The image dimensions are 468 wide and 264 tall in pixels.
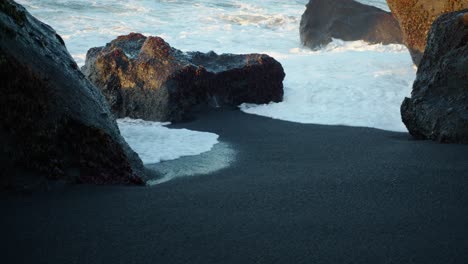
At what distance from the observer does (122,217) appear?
2.65 metres

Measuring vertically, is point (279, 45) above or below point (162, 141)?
above

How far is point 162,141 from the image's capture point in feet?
18.2

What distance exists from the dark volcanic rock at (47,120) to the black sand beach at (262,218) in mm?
195

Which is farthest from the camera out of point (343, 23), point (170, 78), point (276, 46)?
point (343, 23)

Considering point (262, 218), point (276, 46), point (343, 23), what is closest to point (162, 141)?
point (262, 218)

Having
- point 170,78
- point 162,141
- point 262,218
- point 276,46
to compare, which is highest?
point 276,46

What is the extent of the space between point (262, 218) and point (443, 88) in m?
3.20

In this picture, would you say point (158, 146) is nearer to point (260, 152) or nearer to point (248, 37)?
point (260, 152)

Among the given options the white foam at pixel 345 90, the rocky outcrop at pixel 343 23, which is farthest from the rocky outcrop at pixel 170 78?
the rocky outcrop at pixel 343 23

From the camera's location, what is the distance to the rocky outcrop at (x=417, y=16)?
8.37 metres

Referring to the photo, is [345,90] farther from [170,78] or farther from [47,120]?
[47,120]

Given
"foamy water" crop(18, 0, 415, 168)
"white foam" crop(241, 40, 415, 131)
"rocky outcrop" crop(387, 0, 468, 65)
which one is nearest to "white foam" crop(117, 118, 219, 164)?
"foamy water" crop(18, 0, 415, 168)

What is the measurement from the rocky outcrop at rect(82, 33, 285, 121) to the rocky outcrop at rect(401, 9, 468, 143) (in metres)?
2.68

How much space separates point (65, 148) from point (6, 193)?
1.62 ft
